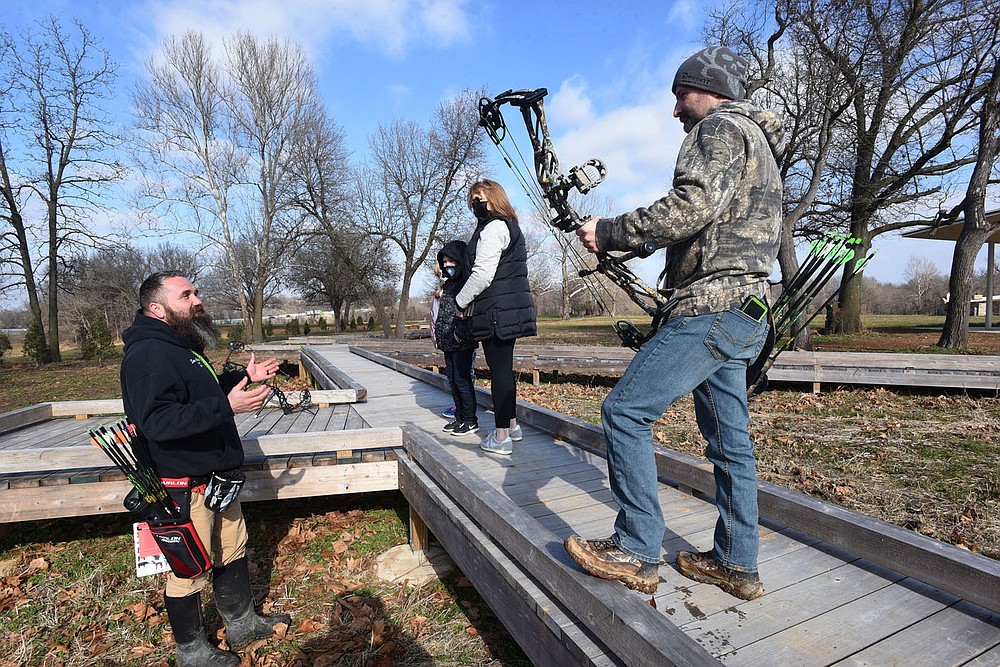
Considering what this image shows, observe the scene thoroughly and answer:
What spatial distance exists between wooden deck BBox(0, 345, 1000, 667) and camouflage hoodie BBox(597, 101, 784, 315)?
1.20 m

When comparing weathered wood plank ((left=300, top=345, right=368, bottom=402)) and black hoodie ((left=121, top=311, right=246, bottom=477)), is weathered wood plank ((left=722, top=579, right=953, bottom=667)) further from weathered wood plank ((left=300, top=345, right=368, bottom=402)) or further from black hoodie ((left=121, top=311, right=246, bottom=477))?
weathered wood plank ((left=300, top=345, right=368, bottom=402))

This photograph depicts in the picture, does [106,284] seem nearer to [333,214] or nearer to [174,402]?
[333,214]

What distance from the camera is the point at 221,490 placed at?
10.2ft

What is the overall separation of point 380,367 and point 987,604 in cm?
1075

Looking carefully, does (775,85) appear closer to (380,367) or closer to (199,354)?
(380,367)

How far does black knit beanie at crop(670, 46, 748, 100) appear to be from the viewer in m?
2.21

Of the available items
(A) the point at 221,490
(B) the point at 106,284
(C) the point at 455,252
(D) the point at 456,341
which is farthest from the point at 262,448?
(B) the point at 106,284

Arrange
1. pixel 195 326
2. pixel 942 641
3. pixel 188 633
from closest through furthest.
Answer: pixel 942 641
pixel 188 633
pixel 195 326

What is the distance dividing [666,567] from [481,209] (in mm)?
2635

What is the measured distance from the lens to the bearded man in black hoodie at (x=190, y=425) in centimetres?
282

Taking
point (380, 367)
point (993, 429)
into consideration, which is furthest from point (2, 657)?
point (993, 429)

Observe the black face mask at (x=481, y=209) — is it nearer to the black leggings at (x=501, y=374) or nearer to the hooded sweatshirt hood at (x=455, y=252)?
the hooded sweatshirt hood at (x=455, y=252)

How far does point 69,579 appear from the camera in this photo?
444cm

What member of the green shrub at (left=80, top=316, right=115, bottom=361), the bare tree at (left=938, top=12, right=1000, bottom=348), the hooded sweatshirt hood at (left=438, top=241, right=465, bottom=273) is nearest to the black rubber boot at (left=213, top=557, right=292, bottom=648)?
the hooded sweatshirt hood at (left=438, top=241, right=465, bottom=273)
